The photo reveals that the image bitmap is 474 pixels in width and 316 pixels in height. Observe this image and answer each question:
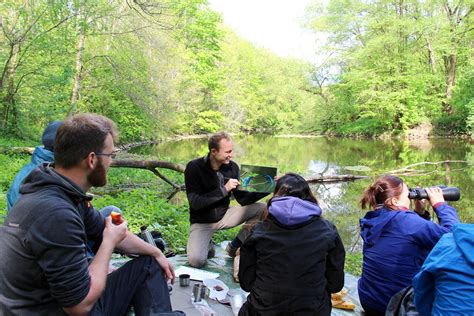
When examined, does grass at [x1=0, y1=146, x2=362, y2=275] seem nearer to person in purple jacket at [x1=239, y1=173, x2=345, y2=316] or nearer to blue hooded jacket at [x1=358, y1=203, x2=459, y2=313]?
blue hooded jacket at [x1=358, y1=203, x2=459, y2=313]

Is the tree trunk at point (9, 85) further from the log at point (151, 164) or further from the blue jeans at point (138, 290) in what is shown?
the blue jeans at point (138, 290)

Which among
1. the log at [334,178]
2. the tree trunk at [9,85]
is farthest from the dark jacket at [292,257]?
the tree trunk at [9,85]

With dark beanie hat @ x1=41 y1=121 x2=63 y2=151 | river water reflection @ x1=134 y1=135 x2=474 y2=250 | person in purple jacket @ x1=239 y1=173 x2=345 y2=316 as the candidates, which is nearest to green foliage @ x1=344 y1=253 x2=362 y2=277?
river water reflection @ x1=134 y1=135 x2=474 y2=250

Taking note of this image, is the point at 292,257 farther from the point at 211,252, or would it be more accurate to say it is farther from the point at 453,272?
the point at 211,252

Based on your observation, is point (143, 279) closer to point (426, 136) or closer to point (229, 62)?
point (426, 136)

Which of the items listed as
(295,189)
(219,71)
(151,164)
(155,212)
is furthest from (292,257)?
(219,71)

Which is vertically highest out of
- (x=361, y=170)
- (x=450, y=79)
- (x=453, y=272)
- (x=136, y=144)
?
(x=450, y=79)

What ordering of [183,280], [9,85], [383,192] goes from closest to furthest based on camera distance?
[383,192] < [183,280] < [9,85]

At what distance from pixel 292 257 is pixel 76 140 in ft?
4.06

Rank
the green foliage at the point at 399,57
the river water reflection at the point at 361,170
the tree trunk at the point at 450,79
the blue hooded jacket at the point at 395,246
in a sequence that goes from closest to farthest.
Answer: the blue hooded jacket at the point at 395,246
the river water reflection at the point at 361,170
the green foliage at the point at 399,57
the tree trunk at the point at 450,79

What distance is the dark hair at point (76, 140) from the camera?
5.72 feet

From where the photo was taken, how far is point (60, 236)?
1502 mm

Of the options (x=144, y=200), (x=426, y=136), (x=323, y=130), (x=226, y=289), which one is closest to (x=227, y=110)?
(x=323, y=130)

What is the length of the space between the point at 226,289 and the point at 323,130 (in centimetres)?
3178
